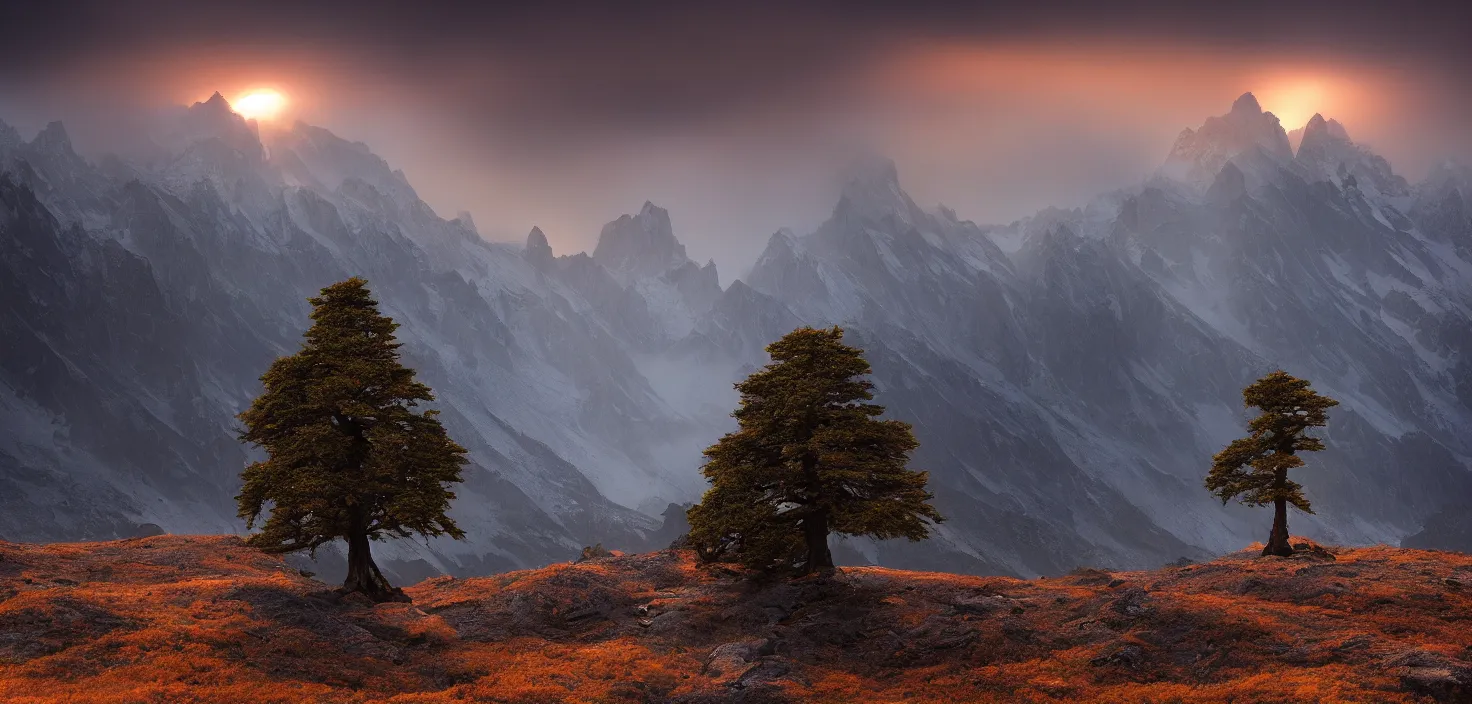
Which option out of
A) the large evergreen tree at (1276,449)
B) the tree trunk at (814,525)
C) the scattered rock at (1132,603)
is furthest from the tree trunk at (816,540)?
the large evergreen tree at (1276,449)

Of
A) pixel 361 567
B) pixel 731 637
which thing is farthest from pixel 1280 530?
pixel 361 567

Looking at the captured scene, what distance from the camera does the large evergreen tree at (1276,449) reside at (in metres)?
60.0

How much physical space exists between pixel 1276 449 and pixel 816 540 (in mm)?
32074

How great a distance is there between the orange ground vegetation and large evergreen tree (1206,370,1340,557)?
22.8 feet

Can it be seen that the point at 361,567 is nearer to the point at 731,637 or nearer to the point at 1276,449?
the point at 731,637

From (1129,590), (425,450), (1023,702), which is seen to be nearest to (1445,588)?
(1129,590)

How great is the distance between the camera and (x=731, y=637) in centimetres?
4416

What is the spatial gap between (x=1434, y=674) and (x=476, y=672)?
113 ft

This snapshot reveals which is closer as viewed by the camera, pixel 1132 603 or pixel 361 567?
pixel 1132 603

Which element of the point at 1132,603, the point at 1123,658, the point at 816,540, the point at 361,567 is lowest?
the point at 1123,658

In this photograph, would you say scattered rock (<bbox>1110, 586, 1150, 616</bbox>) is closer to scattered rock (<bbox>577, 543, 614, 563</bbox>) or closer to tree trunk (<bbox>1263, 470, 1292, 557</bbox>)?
tree trunk (<bbox>1263, 470, 1292, 557</bbox>)

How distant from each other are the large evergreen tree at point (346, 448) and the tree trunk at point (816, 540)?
18.8 m

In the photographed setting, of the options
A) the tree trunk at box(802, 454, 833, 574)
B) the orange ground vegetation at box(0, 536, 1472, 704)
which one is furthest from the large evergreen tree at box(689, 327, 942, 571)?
the orange ground vegetation at box(0, 536, 1472, 704)

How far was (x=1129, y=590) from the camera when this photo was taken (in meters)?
44.0
